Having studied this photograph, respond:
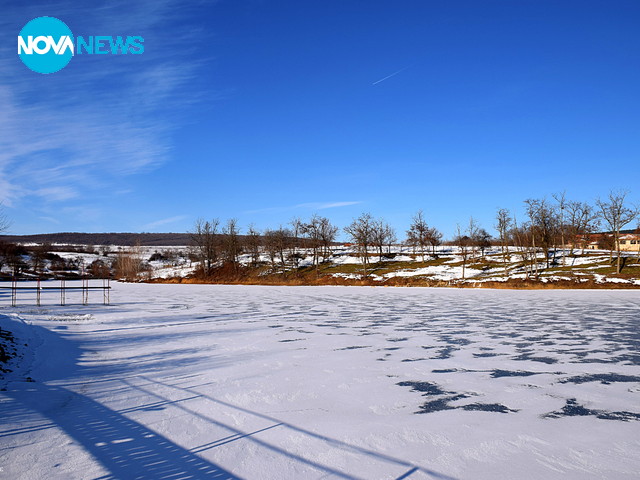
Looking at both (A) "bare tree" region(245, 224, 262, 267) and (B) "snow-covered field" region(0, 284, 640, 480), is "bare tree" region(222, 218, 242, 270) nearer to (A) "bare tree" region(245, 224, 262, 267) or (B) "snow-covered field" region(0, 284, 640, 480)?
(A) "bare tree" region(245, 224, 262, 267)

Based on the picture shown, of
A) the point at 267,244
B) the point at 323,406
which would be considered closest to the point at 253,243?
the point at 267,244

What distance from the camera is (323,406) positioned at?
5871 millimetres

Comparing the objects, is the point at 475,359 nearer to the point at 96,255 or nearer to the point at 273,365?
the point at 273,365

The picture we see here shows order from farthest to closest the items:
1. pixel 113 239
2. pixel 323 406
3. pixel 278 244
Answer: pixel 113 239, pixel 278 244, pixel 323 406

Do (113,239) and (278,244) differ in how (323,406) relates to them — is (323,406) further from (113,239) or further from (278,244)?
(113,239)

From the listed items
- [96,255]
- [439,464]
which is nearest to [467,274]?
[439,464]

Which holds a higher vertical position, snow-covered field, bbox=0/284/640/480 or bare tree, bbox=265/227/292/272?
bare tree, bbox=265/227/292/272

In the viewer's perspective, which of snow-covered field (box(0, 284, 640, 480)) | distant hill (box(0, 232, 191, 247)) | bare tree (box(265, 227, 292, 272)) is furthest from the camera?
distant hill (box(0, 232, 191, 247))

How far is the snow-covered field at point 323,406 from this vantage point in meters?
4.11

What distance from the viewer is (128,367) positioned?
324 inches

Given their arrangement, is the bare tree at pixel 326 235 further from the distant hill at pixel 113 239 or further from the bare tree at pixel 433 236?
the distant hill at pixel 113 239

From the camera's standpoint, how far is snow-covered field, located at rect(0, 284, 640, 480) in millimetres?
4113

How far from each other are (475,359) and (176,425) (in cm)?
602

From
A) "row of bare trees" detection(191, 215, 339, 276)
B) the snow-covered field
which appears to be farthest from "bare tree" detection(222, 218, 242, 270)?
the snow-covered field
